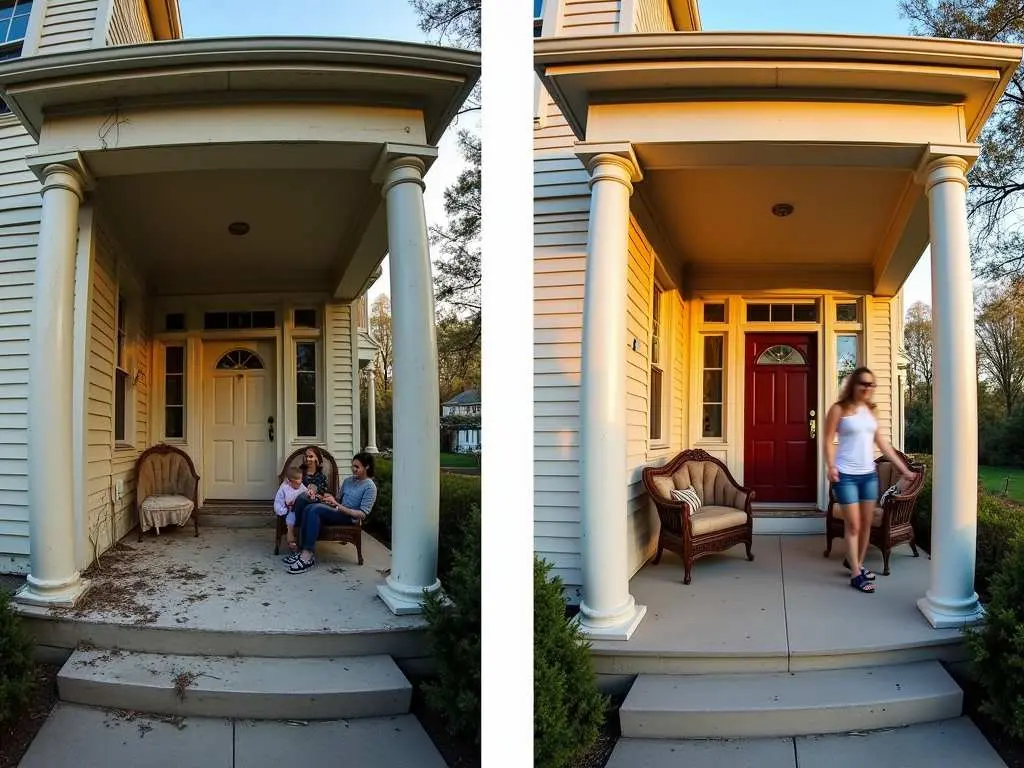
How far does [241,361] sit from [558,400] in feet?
11.2

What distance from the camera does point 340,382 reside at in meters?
5.59

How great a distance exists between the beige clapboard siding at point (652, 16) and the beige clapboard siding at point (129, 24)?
3129mm

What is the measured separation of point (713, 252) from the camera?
16.5 feet

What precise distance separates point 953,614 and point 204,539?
14.4 ft

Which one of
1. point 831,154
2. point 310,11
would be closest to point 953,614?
point 831,154

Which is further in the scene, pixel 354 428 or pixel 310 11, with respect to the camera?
pixel 354 428

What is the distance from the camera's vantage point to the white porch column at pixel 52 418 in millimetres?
3125

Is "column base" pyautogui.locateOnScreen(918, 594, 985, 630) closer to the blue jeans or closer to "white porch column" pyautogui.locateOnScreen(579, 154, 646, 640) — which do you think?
"white porch column" pyautogui.locateOnScreen(579, 154, 646, 640)

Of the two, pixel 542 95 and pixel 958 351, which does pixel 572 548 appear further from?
pixel 542 95

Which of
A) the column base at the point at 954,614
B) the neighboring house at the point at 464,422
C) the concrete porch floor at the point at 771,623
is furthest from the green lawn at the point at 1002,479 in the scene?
the neighboring house at the point at 464,422

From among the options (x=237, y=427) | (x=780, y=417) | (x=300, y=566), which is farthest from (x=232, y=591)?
(x=780, y=417)

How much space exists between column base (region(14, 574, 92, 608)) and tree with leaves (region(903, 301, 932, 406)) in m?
7.00

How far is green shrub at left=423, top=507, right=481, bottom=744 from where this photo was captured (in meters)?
2.10

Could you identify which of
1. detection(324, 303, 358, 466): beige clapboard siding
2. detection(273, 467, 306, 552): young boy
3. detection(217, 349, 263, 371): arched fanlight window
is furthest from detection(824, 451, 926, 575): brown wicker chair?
detection(217, 349, 263, 371): arched fanlight window
